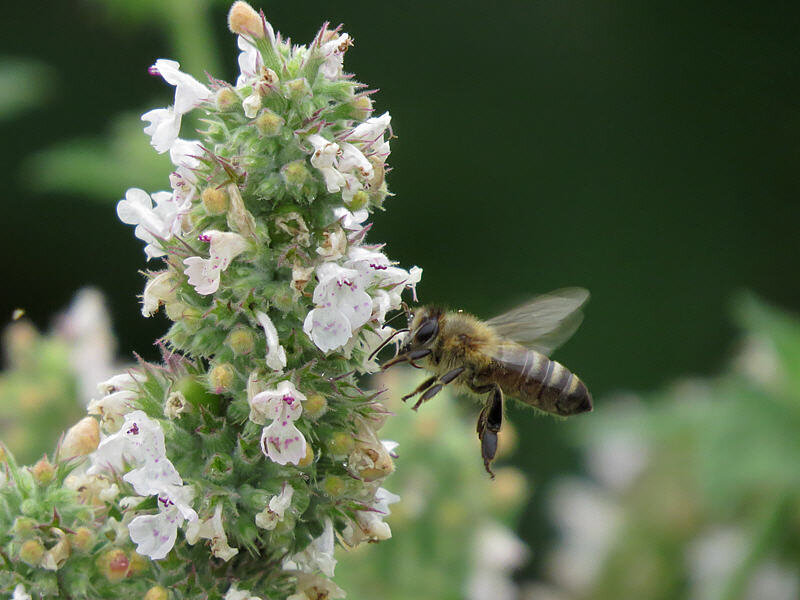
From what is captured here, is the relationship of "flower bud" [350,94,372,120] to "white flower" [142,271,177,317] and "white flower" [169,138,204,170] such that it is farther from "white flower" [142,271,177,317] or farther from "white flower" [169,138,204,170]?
"white flower" [142,271,177,317]

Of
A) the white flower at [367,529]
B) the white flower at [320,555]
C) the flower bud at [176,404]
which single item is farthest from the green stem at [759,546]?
the flower bud at [176,404]

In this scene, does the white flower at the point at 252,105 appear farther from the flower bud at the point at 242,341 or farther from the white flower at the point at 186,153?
the flower bud at the point at 242,341

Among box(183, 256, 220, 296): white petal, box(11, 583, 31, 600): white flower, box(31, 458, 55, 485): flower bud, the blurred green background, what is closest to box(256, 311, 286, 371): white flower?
box(183, 256, 220, 296): white petal

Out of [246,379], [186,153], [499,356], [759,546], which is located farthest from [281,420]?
[759,546]

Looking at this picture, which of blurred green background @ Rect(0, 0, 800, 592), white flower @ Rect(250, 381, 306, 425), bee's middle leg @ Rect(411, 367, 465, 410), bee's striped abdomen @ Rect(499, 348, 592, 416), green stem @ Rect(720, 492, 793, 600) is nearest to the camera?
white flower @ Rect(250, 381, 306, 425)

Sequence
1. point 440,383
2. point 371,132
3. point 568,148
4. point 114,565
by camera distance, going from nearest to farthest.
A: point 114,565 → point 371,132 → point 440,383 → point 568,148

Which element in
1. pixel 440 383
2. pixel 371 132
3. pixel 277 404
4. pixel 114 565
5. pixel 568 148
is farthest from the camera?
pixel 568 148

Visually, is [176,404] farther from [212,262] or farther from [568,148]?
[568,148]
